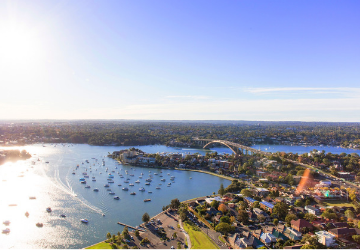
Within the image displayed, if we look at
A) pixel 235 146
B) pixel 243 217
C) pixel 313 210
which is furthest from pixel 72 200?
pixel 235 146

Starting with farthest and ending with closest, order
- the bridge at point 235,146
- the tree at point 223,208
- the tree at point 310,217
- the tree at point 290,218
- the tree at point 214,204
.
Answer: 1. the bridge at point 235,146
2. the tree at point 214,204
3. the tree at point 223,208
4. the tree at point 310,217
5. the tree at point 290,218

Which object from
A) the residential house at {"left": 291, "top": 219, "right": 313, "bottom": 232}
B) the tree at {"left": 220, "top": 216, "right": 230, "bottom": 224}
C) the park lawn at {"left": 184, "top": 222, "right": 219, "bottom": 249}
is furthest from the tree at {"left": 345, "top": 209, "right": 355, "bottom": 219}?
the park lawn at {"left": 184, "top": 222, "right": 219, "bottom": 249}

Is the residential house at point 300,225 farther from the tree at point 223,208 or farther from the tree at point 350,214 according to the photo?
the tree at point 223,208

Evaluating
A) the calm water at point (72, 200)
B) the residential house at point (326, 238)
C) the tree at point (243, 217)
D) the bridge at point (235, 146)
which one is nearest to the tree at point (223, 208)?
the tree at point (243, 217)

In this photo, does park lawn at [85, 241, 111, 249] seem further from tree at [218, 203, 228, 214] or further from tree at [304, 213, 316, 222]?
tree at [304, 213, 316, 222]

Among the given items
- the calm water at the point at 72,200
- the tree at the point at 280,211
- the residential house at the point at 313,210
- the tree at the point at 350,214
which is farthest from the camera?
the residential house at the point at 313,210

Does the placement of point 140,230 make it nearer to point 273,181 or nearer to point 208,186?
point 208,186

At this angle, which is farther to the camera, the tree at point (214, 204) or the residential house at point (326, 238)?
the tree at point (214, 204)

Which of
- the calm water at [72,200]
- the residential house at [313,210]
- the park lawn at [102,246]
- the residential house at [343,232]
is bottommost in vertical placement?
the calm water at [72,200]
